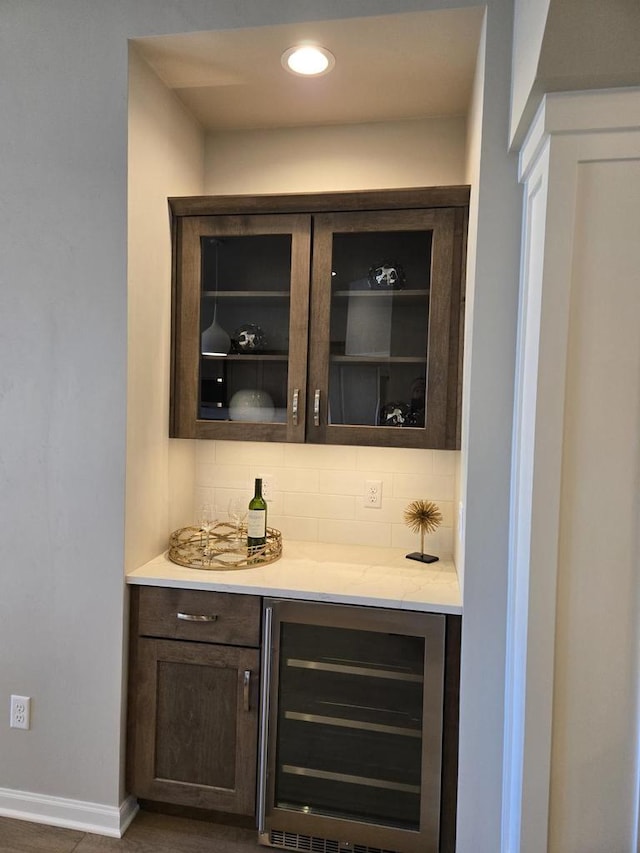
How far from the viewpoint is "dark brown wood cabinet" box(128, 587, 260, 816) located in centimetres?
188

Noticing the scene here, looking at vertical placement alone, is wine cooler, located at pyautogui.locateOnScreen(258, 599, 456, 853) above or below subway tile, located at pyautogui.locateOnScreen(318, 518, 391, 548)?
below

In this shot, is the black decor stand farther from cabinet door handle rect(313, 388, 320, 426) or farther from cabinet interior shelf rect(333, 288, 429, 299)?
cabinet interior shelf rect(333, 288, 429, 299)

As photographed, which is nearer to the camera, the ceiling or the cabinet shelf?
the ceiling

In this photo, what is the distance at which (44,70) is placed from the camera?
190 centimetres

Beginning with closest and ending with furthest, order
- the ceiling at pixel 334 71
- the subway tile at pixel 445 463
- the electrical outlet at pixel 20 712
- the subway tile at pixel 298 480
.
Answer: the ceiling at pixel 334 71, the electrical outlet at pixel 20 712, the subway tile at pixel 445 463, the subway tile at pixel 298 480

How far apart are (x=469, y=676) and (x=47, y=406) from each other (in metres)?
1.66

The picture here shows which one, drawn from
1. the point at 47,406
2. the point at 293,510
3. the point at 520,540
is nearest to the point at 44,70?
the point at 47,406

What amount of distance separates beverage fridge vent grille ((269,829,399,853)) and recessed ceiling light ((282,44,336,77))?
2.58 m

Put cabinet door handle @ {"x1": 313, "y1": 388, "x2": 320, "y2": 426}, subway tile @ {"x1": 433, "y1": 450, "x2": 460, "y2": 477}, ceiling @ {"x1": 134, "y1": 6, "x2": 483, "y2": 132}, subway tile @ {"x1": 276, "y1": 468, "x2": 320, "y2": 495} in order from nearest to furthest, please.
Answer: ceiling @ {"x1": 134, "y1": 6, "x2": 483, "y2": 132}, cabinet door handle @ {"x1": 313, "y1": 388, "x2": 320, "y2": 426}, subway tile @ {"x1": 433, "y1": 450, "x2": 460, "y2": 477}, subway tile @ {"x1": 276, "y1": 468, "x2": 320, "y2": 495}

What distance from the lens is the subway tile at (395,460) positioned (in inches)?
92.1

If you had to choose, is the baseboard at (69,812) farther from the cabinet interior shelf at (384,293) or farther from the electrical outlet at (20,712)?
the cabinet interior shelf at (384,293)

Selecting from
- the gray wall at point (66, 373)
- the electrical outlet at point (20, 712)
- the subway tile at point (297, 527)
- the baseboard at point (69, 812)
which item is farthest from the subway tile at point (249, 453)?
the baseboard at point (69, 812)

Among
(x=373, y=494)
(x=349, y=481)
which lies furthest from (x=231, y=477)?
(x=373, y=494)

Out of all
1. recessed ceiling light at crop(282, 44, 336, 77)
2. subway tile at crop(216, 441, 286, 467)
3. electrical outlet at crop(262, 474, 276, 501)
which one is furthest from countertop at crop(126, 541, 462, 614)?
recessed ceiling light at crop(282, 44, 336, 77)
